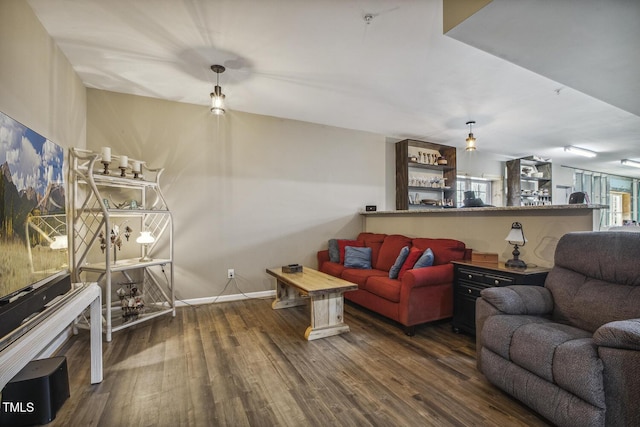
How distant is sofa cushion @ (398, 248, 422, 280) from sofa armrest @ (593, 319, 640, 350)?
1709mm

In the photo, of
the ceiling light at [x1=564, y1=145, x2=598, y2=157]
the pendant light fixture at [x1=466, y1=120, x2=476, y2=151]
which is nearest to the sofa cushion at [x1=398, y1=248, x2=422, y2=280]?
the pendant light fixture at [x1=466, y1=120, x2=476, y2=151]

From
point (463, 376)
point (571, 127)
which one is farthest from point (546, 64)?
point (571, 127)

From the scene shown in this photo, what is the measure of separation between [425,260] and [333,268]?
1351 mm

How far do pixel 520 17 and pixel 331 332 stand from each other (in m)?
A: 2.71

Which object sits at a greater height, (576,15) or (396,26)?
(396,26)

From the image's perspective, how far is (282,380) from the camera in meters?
2.09

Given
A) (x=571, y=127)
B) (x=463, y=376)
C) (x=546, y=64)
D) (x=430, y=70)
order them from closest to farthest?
(x=546, y=64)
(x=463, y=376)
(x=430, y=70)
(x=571, y=127)

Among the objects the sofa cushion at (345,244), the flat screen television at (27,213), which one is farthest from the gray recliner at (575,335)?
the flat screen television at (27,213)

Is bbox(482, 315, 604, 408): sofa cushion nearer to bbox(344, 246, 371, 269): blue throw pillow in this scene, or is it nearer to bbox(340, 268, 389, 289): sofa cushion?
bbox(340, 268, 389, 289): sofa cushion

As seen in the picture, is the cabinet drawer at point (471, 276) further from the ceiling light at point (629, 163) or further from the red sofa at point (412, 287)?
the ceiling light at point (629, 163)

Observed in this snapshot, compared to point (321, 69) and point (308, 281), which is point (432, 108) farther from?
point (308, 281)

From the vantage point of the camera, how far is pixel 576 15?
153 centimetres

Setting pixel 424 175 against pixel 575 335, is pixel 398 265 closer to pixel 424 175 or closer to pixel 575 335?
pixel 575 335

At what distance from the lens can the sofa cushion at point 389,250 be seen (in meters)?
3.74
